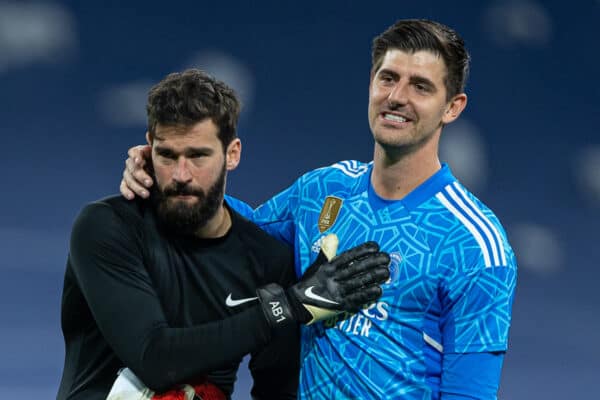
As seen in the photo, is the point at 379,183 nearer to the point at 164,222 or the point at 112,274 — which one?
the point at 164,222

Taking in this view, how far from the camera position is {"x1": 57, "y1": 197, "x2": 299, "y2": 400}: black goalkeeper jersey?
4.50 meters

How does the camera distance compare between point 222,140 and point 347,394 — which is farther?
point 222,140

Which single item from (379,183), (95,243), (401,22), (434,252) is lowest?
(95,243)

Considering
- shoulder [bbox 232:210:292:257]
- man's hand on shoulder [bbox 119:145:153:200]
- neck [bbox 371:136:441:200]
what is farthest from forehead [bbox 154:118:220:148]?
neck [bbox 371:136:441:200]

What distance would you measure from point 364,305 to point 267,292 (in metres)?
0.66

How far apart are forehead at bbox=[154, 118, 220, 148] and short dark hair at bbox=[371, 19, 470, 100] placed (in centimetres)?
129

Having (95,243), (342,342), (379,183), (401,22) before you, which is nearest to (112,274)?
(95,243)

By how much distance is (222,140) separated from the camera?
5.27 metres

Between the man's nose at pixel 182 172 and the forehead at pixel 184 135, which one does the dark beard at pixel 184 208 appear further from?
the forehead at pixel 184 135

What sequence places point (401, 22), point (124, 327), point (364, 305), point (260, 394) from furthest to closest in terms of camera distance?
point (260, 394) < point (401, 22) < point (364, 305) < point (124, 327)

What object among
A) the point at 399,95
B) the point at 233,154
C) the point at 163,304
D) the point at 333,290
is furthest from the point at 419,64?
the point at 163,304

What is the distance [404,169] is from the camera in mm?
5020

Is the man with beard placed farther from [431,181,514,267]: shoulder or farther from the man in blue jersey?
[431,181,514,267]: shoulder

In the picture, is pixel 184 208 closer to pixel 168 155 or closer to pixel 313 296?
pixel 168 155
